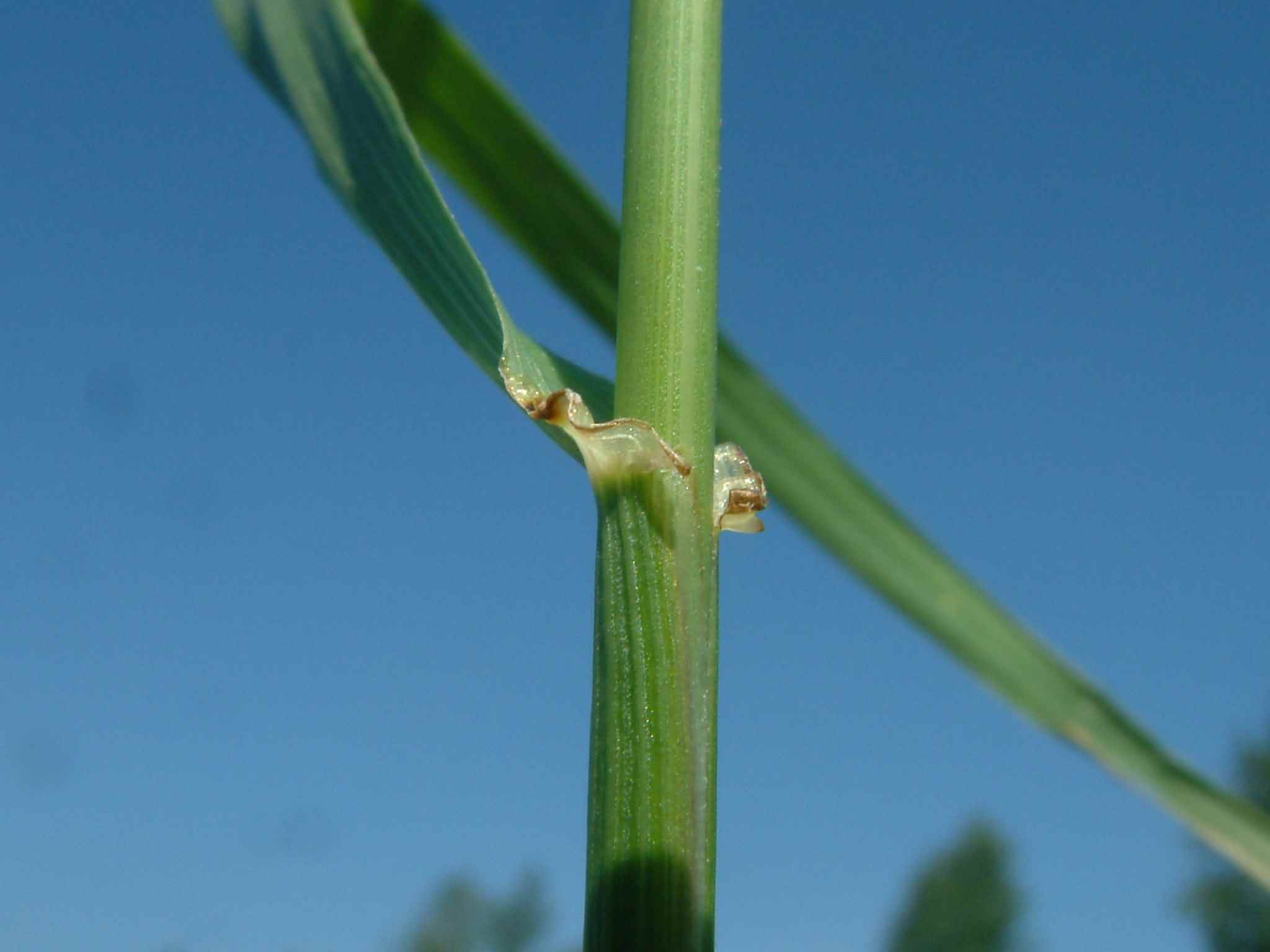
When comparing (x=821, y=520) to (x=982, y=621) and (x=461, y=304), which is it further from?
(x=461, y=304)

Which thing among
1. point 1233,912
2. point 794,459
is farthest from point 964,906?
point 794,459

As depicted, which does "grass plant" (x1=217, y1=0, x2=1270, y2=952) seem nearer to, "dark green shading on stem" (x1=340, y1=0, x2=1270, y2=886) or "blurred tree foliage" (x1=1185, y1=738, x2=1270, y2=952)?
"dark green shading on stem" (x1=340, y1=0, x2=1270, y2=886)

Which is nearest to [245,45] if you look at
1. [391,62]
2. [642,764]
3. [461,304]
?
[391,62]

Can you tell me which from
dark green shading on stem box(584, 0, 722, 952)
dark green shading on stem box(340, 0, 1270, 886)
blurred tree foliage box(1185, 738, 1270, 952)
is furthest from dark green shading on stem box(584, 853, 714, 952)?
blurred tree foliage box(1185, 738, 1270, 952)

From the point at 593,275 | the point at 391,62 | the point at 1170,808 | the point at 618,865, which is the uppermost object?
the point at 391,62

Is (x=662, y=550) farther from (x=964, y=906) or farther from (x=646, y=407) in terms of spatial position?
(x=964, y=906)

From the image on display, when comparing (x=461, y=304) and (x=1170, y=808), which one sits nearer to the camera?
(x=461, y=304)

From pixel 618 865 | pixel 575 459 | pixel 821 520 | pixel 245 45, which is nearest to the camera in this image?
pixel 618 865
